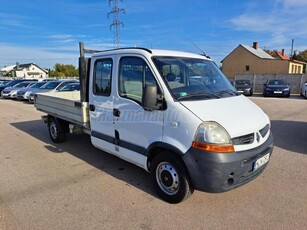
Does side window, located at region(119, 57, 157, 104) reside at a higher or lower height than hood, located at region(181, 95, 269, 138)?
higher

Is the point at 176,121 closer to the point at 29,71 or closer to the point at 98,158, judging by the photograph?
the point at 98,158

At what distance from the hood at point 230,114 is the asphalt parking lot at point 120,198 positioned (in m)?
1.05

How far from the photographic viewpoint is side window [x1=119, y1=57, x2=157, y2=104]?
3479 mm

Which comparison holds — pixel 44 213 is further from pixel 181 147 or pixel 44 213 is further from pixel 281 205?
pixel 281 205

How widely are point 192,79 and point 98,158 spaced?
276cm

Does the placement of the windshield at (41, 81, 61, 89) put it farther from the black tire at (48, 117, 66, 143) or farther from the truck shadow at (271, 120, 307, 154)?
the truck shadow at (271, 120, 307, 154)

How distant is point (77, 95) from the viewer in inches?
297

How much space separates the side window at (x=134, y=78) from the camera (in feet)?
11.4

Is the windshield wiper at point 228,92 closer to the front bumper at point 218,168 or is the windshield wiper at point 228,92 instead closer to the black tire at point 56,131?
the front bumper at point 218,168

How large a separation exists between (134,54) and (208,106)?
1369 mm

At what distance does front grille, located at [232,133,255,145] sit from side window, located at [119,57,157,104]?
1280mm

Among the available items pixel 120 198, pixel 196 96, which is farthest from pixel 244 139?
pixel 120 198

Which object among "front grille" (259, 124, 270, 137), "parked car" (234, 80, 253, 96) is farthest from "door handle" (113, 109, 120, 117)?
"parked car" (234, 80, 253, 96)

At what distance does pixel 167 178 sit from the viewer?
3.41 m
